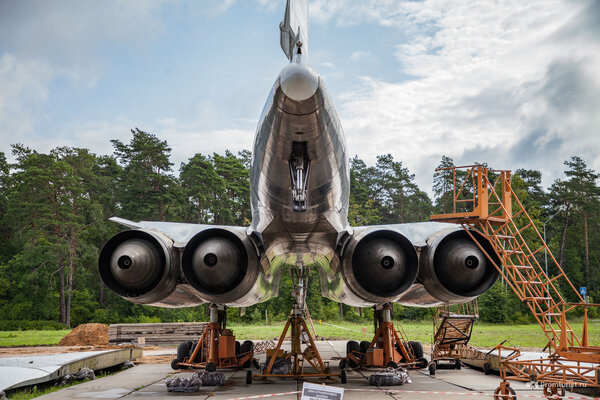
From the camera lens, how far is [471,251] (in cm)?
661

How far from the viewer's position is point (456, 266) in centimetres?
661

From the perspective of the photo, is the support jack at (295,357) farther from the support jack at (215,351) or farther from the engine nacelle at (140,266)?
the engine nacelle at (140,266)

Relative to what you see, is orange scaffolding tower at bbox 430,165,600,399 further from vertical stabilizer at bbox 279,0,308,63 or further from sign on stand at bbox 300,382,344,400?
vertical stabilizer at bbox 279,0,308,63

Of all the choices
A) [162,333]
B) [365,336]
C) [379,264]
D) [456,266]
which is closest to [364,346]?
[456,266]

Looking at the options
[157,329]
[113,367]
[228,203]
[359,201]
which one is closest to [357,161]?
[359,201]

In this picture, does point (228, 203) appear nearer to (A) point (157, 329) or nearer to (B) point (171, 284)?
(A) point (157, 329)

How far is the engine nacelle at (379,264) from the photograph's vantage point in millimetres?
6395

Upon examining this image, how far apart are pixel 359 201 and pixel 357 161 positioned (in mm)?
8150

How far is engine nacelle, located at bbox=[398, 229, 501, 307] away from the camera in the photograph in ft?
21.6

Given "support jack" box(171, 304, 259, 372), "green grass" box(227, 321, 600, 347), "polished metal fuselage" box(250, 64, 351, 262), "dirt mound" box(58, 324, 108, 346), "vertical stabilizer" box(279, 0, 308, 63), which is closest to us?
"polished metal fuselage" box(250, 64, 351, 262)

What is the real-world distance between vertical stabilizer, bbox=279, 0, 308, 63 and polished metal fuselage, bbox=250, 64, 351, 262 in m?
0.49

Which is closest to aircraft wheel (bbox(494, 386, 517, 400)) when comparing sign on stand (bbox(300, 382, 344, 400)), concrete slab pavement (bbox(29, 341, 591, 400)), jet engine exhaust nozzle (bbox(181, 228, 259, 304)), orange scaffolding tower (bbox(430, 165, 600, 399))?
orange scaffolding tower (bbox(430, 165, 600, 399))

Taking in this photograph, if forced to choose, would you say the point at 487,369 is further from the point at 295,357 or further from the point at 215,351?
the point at 215,351

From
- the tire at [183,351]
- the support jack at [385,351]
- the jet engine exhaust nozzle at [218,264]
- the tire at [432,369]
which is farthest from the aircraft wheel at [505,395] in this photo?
the tire at [183,351]
